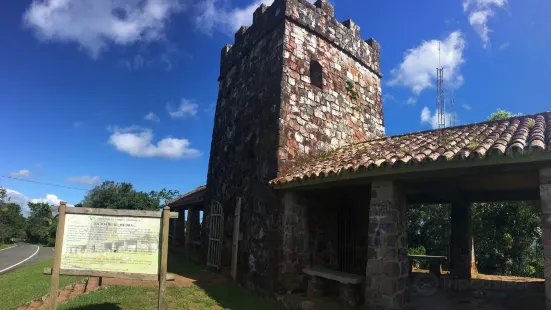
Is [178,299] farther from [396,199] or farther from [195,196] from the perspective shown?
[195,196]

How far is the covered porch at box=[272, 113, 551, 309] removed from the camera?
4648 mm

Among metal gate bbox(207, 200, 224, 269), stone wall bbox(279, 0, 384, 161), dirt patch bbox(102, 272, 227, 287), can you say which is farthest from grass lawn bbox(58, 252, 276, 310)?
stone wall bbox(279, 0, 384, 161)

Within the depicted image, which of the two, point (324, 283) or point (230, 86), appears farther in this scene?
point (230, 86)

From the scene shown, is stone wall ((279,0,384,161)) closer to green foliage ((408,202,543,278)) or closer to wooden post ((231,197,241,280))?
wooden post ((231,197,241,280))

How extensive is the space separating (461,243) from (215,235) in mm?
6820

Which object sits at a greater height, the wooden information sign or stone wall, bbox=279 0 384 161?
stone wall, bbox=279 0 384 161

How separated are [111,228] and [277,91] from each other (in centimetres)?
477

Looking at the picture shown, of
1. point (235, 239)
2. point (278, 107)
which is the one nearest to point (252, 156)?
point (278, 107)

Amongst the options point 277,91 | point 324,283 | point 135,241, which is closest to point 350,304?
point 324,283

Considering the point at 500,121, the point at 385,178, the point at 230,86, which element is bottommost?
the point at 385,178

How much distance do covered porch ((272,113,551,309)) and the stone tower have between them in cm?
72

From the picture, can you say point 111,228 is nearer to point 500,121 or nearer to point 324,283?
point 324,283

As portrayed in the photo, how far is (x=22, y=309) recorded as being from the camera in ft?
21.7

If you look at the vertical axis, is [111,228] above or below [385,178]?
below
